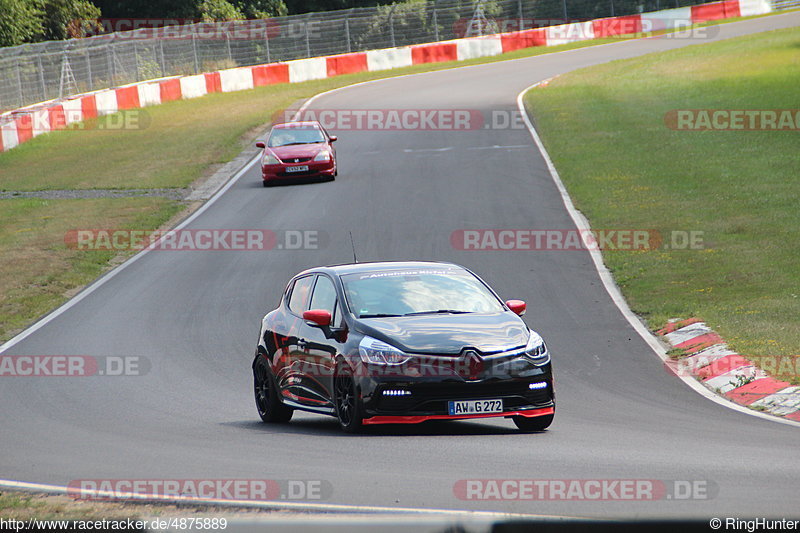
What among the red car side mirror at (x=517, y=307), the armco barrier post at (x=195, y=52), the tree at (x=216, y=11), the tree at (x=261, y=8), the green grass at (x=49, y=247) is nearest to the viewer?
the red car side mirror at (x=517, y=307)

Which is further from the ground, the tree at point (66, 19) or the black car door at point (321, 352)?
the tree at point (66, 19)

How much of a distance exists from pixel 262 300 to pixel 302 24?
40608mm

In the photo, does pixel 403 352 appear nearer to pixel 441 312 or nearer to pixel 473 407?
pixel 473 407

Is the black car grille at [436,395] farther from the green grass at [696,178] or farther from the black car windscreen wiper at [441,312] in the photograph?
the green grass at [696,178]

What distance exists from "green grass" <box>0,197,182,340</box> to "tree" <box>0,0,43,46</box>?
83.6 feet

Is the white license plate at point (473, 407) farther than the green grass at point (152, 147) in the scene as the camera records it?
No

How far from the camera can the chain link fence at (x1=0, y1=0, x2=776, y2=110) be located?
4359 cm

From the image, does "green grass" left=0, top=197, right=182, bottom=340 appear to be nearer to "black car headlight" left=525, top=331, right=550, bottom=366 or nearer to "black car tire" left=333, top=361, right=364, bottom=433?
"black car tire" left=333, top=361, right=364, bottom=433

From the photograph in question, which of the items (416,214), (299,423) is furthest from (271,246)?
(299,423)

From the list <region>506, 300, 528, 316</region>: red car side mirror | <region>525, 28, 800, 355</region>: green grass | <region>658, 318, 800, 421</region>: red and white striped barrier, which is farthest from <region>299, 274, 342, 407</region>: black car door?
<region>525, 28, 800, 355</region>: green grass

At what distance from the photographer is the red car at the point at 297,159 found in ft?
98.1

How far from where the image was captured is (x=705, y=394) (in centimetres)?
1198

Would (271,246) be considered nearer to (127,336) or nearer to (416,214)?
(416,214)

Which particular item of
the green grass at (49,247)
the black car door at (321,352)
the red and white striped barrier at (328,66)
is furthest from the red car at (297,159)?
the black car door at (321,352)
